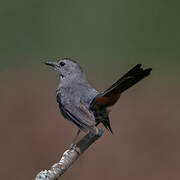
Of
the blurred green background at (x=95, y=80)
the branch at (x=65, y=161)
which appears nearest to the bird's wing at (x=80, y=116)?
the branch at (x=65, y=161)

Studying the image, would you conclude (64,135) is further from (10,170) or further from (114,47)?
(114,47)

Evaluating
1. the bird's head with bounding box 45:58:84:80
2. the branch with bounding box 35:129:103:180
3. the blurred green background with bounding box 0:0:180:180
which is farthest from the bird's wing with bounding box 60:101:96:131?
the blurred green background with bounding box 0:0:180:180

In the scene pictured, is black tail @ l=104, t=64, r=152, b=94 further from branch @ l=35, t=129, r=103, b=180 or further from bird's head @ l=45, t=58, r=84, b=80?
bird's head @ l=45, t=58, r=84, b=80

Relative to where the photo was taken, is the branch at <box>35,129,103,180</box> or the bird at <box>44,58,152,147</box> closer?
the branch at <box>35,129,103,180</box>

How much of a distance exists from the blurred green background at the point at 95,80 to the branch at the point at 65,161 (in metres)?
2.13

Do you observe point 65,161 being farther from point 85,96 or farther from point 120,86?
point 85,96

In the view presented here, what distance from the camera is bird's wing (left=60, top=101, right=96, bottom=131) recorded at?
4222 mm

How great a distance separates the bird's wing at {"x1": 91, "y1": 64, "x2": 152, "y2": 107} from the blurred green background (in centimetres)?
177

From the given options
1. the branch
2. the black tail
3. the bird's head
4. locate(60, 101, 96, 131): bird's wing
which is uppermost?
the bird's head

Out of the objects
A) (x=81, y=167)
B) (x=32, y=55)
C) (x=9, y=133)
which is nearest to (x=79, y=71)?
(x=81, y=167)

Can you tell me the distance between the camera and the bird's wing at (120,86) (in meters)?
3.89

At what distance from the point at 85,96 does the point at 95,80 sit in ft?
12.3

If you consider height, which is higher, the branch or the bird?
the bird

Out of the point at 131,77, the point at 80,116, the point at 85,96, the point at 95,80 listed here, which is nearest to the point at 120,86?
the point at 131,77
